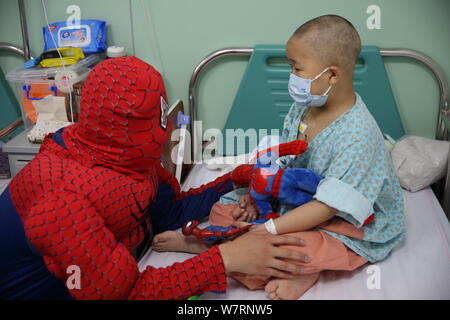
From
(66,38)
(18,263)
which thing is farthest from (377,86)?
(18,263)

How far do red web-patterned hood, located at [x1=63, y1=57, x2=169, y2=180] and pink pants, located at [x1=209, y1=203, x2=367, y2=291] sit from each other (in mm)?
517

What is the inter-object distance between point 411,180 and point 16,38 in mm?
2044

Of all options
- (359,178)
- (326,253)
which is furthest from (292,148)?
(326,253)

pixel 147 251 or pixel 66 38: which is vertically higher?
pixel 66 38

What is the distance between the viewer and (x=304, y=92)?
1.52 meters

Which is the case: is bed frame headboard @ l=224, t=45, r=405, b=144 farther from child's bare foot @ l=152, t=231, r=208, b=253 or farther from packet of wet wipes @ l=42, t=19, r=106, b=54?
child's bare foot @ l=152, t=231, r=208, b=253

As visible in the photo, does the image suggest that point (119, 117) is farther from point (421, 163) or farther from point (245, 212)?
point (421, 163)

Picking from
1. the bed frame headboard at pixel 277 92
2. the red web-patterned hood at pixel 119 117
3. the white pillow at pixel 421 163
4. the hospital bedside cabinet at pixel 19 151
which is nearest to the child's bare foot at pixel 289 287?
the red web-patterned hood at pixel 119 117

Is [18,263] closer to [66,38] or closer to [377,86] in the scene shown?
[66,38]

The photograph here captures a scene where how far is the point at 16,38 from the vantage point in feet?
8.03

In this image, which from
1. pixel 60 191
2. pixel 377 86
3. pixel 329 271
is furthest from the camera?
pixel 377 86

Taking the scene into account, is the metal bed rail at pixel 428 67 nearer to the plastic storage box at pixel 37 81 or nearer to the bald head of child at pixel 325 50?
the plastic storage box at pixel 37 81

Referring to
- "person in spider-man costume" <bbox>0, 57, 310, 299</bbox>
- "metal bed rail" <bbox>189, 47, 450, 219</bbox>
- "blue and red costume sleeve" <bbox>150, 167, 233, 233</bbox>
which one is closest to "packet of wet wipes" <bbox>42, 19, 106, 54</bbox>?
"metal bed rail" <bbox>189, 47, 450, 219</bbox>

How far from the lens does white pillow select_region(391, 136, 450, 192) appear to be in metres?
2.03
